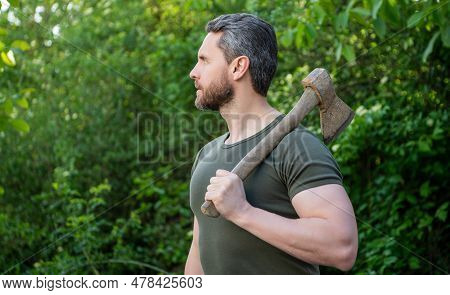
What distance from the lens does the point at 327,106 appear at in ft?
6.46

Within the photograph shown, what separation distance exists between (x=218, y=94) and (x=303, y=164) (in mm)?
425

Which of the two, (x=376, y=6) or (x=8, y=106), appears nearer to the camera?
(x=376, y=6)

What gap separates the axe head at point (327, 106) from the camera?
74.7 inches

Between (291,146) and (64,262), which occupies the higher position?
(291,146)

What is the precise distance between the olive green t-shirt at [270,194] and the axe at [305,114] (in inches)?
1.0

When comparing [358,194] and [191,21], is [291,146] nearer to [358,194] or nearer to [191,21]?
[358,194]

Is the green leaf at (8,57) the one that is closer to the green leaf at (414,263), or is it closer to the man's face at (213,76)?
the man's face at (213,76)

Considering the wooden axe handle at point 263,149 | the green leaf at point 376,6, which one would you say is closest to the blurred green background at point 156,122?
the green leaf at point 376,6

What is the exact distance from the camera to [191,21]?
23.4ft

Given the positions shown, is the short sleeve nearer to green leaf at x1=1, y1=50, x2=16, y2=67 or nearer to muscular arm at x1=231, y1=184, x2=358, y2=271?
muscular arm at x1=231, y1=184, x2=358, y2=271

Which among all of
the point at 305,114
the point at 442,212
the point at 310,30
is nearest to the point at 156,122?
the point at 310,30

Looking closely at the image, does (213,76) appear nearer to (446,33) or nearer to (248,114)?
(248,114)
